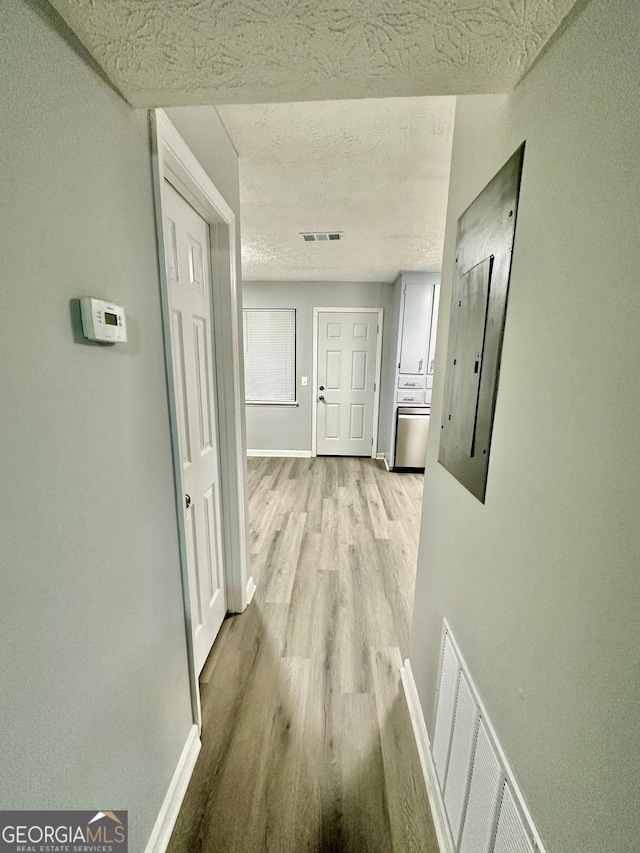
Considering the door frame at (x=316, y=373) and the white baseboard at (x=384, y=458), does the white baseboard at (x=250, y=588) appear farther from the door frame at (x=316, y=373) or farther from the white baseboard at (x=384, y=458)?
the door frame at (x=316, y=373)

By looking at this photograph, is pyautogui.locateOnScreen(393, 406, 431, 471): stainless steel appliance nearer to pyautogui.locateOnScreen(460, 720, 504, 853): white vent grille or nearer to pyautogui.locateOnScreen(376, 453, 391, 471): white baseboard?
pyautogui.locateOnScreen(376, 453, 391, 471): white baseboard

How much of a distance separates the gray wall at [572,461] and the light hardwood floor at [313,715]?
2.60 ft

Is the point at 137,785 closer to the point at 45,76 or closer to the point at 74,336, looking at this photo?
the point at 74,336

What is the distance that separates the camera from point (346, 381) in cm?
469

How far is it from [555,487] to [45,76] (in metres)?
1.15

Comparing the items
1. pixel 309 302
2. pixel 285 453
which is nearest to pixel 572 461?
pixel 309 302

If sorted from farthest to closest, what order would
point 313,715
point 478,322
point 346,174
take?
point 346,174
point 313,715
point 478,322

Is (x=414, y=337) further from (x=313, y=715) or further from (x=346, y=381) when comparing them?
(x=313, y=715)

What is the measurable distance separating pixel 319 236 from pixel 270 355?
2099 mm

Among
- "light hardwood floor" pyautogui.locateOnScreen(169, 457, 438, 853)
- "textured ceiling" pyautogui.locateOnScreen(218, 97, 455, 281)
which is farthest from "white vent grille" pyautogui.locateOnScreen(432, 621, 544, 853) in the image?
"textured ceiling" pyautogui.locateOnScreen(218, 97, 455, 281)

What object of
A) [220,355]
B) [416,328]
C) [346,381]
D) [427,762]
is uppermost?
→ [416,328]

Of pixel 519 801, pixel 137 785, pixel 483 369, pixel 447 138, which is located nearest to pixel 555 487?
pixel 483 369

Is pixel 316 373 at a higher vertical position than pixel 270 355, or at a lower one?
lower

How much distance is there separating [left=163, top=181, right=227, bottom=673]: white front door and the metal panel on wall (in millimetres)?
913
